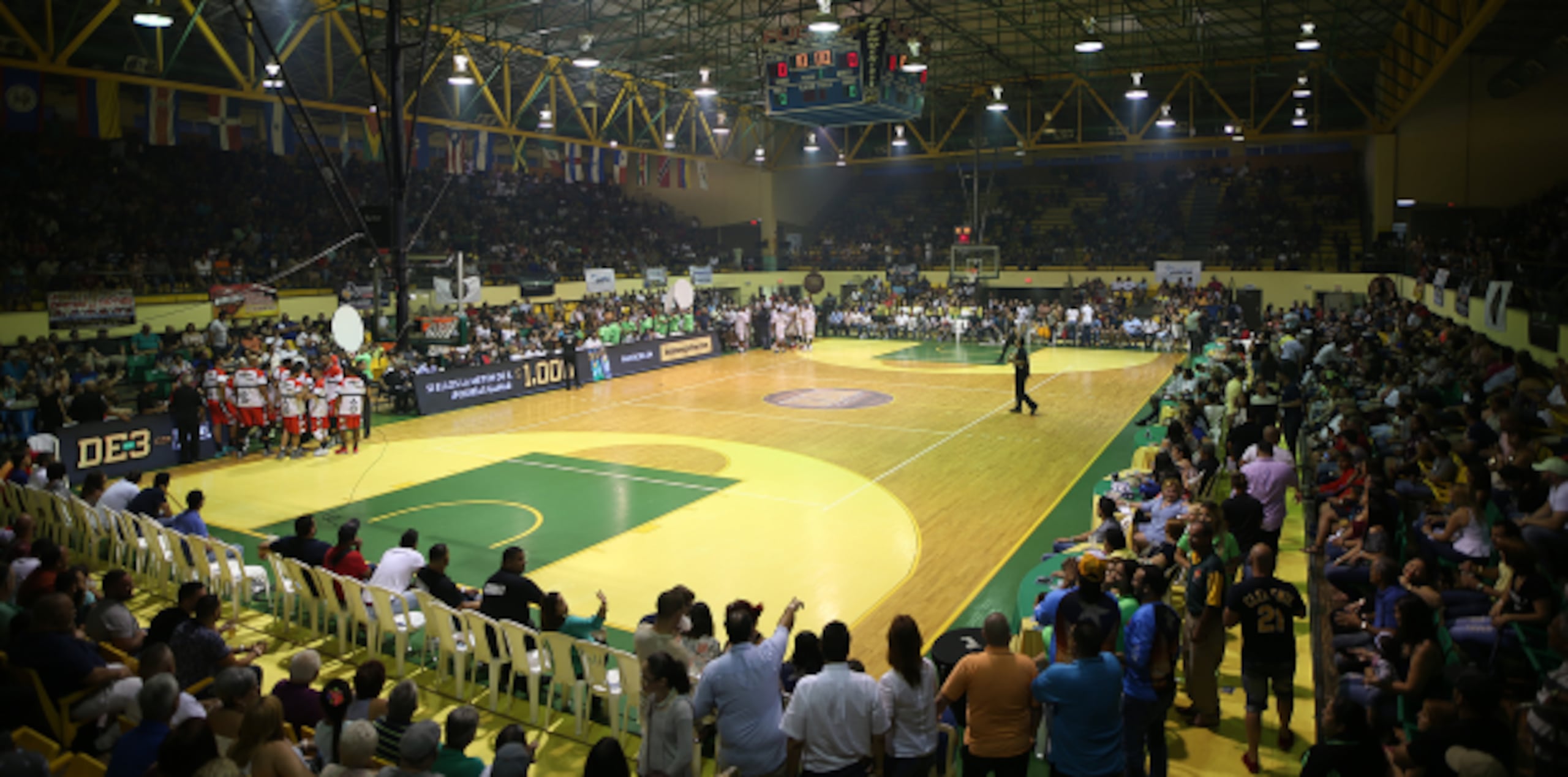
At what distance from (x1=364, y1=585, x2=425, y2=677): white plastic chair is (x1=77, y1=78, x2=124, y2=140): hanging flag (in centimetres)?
1693

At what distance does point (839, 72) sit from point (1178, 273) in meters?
20.7

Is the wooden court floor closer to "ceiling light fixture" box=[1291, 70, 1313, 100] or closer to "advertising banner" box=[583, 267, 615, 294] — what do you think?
"advertising banner" box=[583, 267, 615, 294]

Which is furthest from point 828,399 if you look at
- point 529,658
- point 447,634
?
point 529,658

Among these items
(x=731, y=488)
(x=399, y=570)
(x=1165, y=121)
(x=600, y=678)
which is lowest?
(x=731, y=488)

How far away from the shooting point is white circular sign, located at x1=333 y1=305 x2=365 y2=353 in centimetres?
1412

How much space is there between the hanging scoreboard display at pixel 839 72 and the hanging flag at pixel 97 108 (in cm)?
1333

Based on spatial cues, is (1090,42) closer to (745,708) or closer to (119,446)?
(745,708)

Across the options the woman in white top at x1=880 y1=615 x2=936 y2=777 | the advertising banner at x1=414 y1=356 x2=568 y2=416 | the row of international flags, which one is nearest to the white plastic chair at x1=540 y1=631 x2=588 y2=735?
the woman in white top at x1=880 y1=615 x2=936 y2=777

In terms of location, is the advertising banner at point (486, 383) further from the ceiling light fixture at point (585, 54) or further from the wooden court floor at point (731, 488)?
the ceiling light fixture at point (585, 54)

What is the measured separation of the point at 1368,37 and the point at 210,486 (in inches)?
1247

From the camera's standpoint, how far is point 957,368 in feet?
88.8

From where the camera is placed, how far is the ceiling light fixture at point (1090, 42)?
16.7m

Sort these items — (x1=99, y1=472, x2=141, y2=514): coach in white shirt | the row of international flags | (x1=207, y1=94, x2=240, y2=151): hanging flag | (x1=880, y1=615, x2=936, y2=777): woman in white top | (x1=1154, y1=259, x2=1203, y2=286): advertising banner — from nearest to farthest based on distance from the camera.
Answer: (x1=880, y1=615, x2=936, y2=777): woman in white top → (x1=99, y1=472, x2=141, y2=514): coach in white shirt → the row of international flags → (x1=207, y1=94, x2=240, y2=151): hanging flag → (x1=1154, y1=259, x2=1203, y2=286): advertising banner

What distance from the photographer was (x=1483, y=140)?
25.9 metres
